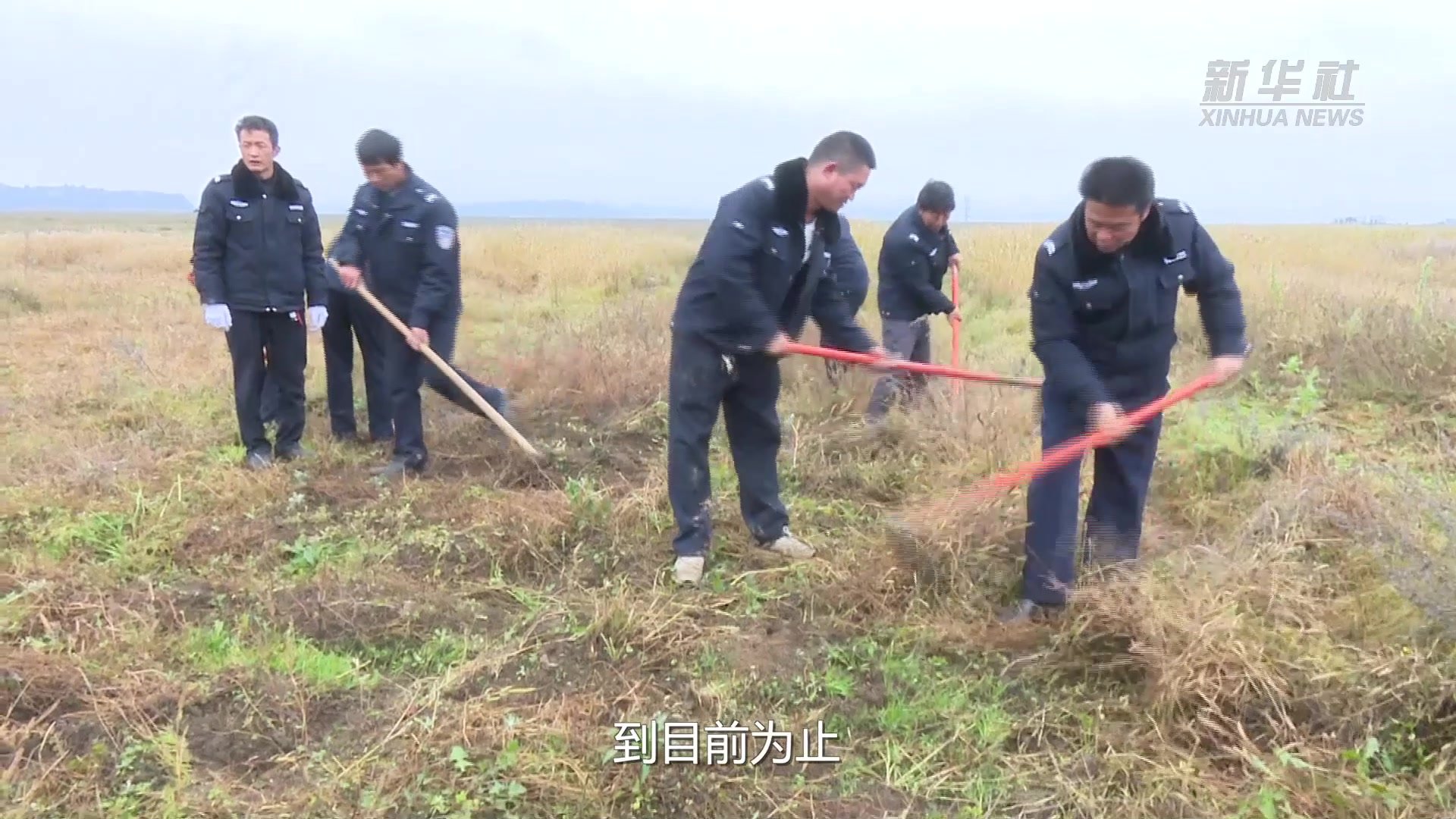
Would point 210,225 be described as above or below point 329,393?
above

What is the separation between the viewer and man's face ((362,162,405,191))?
4.38m

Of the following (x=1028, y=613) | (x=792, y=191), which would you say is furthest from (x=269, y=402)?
(x=1028, y=613)

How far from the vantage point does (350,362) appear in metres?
5.09

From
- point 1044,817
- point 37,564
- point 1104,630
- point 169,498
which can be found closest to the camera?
point 1044,817

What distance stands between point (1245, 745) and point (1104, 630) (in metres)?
0.47

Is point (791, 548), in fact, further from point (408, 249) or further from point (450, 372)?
point (408, 249)

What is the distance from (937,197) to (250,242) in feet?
10.9

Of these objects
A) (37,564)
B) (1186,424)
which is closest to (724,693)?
(37,564)

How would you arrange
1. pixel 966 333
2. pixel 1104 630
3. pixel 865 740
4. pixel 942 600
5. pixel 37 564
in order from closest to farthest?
1. pixel 865 740
2. pixel 1104 630
3. pixel 942 600
4. pixel 37 564
5. pixel 966 333

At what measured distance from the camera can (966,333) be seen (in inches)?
327

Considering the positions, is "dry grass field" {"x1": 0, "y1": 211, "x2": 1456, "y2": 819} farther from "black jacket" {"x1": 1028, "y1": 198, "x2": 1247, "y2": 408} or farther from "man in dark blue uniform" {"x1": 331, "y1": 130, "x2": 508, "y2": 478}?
"black jacket" {"x1": 1028, "y1": 198, "x2": 1247, "y2": 408}

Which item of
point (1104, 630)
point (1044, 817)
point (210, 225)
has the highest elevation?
point (210, 225)

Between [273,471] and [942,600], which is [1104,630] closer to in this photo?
[942,600]

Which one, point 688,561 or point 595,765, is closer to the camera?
point 595,765
